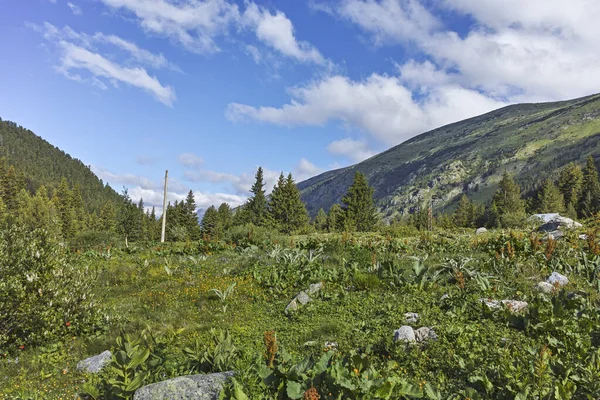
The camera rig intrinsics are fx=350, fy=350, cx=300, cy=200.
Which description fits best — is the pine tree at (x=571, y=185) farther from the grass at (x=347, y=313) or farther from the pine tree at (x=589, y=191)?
the grass at (x=347, y=313)

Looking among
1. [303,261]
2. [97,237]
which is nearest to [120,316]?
[303,261]

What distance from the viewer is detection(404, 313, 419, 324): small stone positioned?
7.37m

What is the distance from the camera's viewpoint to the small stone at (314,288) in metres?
9.98

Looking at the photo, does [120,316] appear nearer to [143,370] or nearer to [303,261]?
[143,370]

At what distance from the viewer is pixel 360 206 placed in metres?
51.2

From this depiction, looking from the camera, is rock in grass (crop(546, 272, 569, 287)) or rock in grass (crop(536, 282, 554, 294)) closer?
rock in grass (crop(536, 282, 554, 294))

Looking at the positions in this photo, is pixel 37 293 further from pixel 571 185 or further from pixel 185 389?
pixel 571 185

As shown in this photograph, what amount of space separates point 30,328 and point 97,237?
34516 mm

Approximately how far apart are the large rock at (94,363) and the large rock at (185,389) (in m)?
2.60

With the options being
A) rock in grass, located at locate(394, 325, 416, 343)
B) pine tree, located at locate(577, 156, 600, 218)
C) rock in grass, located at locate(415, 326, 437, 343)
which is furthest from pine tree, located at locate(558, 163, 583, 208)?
rock in grass, located at locate(394, 325, 416, 343)

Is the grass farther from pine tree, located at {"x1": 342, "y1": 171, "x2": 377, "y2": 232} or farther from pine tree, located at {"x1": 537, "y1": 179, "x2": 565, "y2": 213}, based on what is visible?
pine tree, located at {"x1": 537, "y1": 179, "x2": 565, "y2": 213}

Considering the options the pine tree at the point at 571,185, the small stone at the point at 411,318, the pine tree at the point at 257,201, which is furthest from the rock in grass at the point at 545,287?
the pine tree at the point at 571,185

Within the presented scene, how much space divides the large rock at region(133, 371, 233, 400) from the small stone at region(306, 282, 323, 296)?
557cm

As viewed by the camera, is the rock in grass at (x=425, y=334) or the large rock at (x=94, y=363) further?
the large rock at (x=94, y=363)
